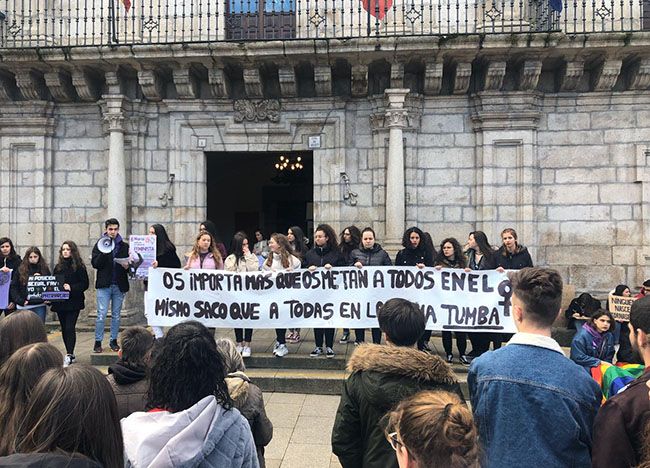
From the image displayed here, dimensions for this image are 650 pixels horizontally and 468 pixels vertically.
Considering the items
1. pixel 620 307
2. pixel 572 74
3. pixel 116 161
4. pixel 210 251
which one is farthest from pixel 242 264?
pixel 572 74

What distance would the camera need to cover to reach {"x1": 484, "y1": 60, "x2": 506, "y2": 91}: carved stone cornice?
946cm

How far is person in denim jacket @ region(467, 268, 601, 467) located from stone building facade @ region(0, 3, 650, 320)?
753 cm

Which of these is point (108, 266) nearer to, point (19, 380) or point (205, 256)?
point (205, 256)

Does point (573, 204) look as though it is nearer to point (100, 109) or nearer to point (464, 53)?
point (464, 53)

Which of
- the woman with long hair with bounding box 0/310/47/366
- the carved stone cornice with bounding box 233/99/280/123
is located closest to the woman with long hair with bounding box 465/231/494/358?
the carved stone cornice with bounding box 233/99/280/123

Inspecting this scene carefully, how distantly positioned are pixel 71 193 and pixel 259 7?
19.1 feet

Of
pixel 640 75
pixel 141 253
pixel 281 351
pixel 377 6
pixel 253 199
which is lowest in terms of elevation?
pixel 281 351

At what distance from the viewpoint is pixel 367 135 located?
34.1 feet

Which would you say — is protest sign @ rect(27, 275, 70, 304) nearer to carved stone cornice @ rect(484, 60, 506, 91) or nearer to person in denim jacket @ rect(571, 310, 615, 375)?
person in denim jacket @ rect(571, 310, 615, 375)

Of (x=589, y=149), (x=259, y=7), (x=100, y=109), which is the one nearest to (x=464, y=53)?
(x=589, y=149)

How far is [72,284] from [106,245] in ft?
2.49

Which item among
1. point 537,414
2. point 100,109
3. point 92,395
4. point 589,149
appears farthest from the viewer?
point 100,109

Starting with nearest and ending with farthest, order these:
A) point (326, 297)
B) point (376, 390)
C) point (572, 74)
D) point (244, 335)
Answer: point (376, 390) → point (326, 297) → point (244, 335) → point (572, 74)

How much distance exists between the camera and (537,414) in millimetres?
2135
